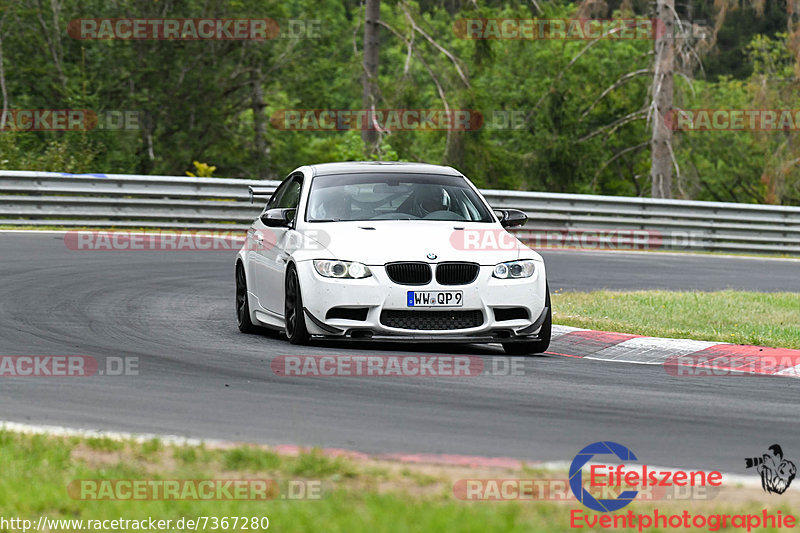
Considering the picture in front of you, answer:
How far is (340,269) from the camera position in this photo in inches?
404

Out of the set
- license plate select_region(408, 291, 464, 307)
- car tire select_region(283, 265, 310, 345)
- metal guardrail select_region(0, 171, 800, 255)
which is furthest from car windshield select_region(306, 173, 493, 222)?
metal guardrail select_region(0, 171, 800, 255)

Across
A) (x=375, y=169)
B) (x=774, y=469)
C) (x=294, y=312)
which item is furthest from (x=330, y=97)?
(x=774, y=469)

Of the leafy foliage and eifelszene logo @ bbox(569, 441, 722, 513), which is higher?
eifelszene logo @ bbox(569, 441, 722, 513)

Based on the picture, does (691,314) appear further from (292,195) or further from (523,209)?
(523,209)

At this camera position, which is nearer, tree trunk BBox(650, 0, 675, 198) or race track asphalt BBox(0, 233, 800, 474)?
race track asphalt BBox(0, 233, 800, 474)

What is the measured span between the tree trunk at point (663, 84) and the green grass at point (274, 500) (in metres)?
27.4

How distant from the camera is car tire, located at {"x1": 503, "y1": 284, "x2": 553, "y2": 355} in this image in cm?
1066

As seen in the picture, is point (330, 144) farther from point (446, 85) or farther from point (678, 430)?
point (678, 430)

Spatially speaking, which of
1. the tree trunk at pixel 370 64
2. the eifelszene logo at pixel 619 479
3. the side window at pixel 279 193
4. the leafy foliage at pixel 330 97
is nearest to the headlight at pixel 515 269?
the side window at pixel 279 193

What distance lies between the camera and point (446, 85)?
112ft

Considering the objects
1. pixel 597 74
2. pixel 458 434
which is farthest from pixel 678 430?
pixel 597 74

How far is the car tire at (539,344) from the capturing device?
420 inches

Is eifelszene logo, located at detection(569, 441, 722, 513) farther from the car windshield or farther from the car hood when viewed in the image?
the car windshield

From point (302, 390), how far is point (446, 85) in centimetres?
2646
